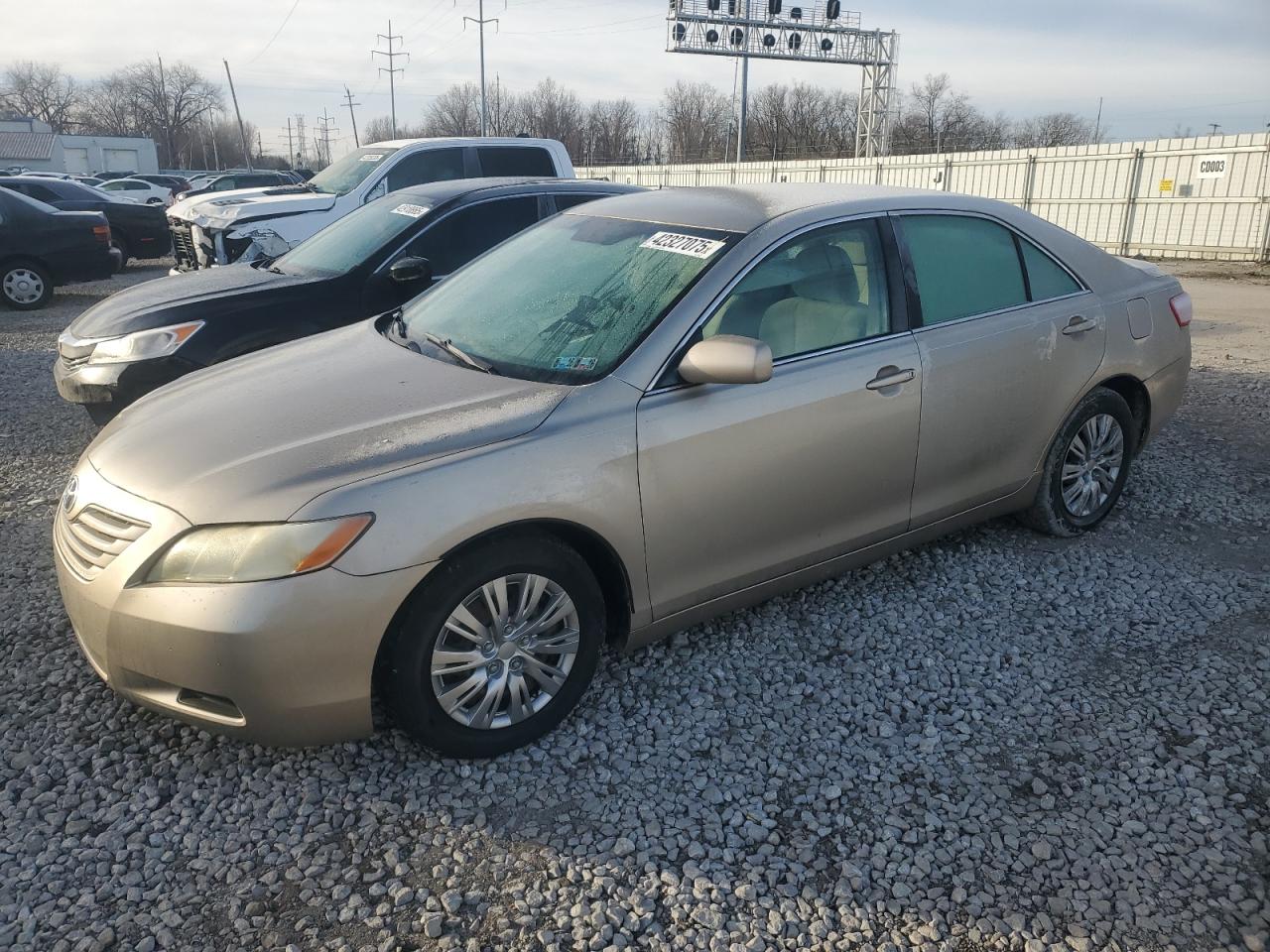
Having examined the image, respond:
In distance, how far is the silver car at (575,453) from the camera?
256cm

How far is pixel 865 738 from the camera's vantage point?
9.98 ft

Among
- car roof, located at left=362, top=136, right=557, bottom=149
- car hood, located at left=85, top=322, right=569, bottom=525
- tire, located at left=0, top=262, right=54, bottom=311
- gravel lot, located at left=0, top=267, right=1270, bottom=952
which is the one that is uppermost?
car roof, located at left=362, top=136, right=557, bottom=149

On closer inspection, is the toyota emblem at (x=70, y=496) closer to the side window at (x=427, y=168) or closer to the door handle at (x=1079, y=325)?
the door handle at (x=1079, y=325)

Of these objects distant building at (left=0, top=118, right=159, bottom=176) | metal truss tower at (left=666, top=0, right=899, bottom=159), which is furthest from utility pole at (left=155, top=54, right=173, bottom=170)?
metal truss tower at (left=666, top=0, right=899, bottom=159)

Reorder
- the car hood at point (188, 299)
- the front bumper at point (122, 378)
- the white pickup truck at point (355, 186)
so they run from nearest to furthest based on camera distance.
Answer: the front bumper at point (122, 378) → the car hood at point (188, 299) → the white pickup truck at point (355, 186)

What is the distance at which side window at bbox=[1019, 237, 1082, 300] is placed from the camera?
13.7 feet

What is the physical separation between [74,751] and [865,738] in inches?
98.7

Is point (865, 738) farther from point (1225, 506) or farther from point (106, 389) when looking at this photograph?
point (106, 389)

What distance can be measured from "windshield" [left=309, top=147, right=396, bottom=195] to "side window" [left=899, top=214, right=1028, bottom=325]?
8.27m

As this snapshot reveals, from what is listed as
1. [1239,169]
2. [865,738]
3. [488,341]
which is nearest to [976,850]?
[865,738]

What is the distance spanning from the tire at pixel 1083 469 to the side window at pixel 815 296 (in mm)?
1304

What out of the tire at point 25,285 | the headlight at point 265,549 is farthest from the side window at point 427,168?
the headlight at point 265,549

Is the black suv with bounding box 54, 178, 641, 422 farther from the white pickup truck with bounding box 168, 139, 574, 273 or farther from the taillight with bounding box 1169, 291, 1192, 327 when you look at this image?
the taillight with bounding box 1169, 291, 1192, 327

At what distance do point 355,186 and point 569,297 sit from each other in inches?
320
